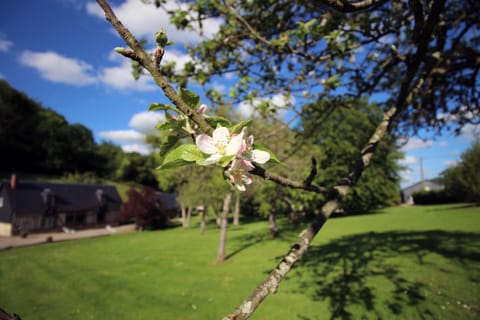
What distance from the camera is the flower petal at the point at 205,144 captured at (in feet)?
2.81

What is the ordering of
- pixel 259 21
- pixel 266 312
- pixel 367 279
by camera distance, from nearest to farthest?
1. pixel 259 21
2. pixel 266 312
3. pixel 367 279

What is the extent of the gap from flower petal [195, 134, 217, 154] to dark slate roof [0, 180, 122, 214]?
36.7 m

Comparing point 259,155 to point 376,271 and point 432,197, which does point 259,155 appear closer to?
point 376,271

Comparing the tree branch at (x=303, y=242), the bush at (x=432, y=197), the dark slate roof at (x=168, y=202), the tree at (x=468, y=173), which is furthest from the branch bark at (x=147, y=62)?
the bush at (x=432, y=197)

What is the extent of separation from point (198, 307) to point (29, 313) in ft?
17.7

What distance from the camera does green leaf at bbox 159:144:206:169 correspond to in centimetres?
85

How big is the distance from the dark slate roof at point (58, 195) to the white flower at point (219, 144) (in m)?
36.7

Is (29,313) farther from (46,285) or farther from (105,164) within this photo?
(105,164)

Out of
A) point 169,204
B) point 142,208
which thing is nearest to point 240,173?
point 142,208

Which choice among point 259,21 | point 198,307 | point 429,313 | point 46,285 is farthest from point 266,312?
point 46,285

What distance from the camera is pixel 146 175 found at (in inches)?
2434

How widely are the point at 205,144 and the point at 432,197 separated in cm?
5732

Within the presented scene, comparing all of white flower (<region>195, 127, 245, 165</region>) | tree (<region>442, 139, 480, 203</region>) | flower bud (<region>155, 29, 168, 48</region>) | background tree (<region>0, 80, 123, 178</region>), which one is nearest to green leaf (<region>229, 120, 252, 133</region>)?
white flower (<region>195, 127, 245, 165</region>)

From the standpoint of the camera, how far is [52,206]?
31000 millimetres
